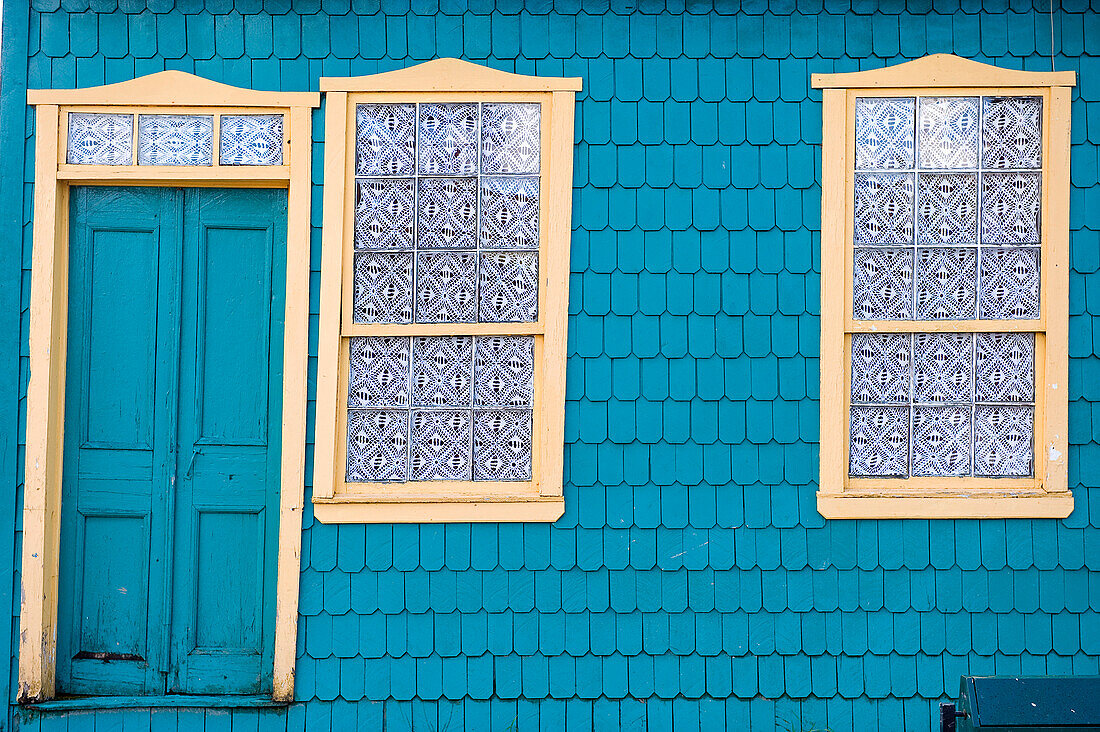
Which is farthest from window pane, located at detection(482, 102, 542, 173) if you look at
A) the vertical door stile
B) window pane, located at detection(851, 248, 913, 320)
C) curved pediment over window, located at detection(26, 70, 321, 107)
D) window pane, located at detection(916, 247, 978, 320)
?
window pane, located at detection(916, 247, 978, 320)

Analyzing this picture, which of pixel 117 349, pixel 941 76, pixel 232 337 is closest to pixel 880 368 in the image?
pixel 941 76

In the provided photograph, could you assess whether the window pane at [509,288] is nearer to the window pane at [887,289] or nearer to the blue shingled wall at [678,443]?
the blue shingled wall at [678,443]

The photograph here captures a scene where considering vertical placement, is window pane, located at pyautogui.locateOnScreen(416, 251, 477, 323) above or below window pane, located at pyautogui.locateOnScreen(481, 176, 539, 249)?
below

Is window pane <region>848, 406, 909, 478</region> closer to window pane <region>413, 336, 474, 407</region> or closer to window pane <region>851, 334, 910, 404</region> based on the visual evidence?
window pane <region>851, 334, 910, 404</region>

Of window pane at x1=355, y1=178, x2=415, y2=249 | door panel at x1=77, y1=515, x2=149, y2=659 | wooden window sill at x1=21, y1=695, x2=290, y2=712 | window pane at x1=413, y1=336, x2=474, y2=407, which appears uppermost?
window pane at x1=355, y1=178, x2=415, y2=249

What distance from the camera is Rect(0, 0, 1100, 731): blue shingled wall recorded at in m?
3.72

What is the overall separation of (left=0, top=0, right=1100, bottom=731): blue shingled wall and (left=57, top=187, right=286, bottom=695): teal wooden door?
0.94 feet

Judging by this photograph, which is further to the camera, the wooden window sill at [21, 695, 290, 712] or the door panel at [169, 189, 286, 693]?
the door panel at [169, 189, 286, 693]

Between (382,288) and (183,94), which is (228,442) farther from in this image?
(183,94)

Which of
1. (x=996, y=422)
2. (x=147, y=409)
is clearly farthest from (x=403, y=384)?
(x=996, y=422)

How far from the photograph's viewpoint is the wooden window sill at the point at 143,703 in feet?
12.0

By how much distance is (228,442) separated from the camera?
3.81m

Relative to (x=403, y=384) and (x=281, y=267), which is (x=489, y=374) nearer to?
(x=403, y=384)

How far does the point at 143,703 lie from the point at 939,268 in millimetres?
4019
